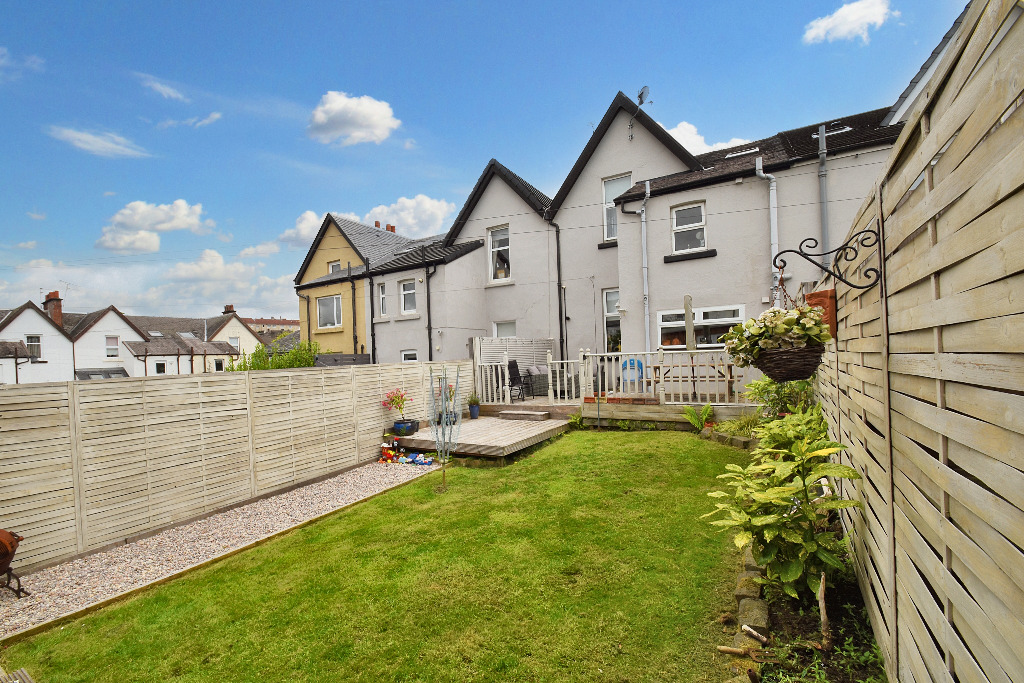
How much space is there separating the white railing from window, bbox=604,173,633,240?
4.90 metres

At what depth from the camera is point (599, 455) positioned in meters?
7.61

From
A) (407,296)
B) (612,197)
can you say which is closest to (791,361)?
(612,197)

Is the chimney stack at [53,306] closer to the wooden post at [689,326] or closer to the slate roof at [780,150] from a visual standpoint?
the slate roof at [780,150]

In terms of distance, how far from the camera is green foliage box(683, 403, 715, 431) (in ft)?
27.6

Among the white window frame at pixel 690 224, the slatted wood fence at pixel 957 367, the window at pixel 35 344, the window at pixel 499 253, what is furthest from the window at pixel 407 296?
the window at pixel 35 344

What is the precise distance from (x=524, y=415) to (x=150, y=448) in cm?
677

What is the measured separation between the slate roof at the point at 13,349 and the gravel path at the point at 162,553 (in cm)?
3202

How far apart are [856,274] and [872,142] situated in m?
8.51

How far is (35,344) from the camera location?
30406mm

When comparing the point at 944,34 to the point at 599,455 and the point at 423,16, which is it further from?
the point at 423,16

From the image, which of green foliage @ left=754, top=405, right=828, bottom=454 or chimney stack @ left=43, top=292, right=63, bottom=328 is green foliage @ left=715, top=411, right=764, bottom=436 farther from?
chimney stack @ left=43, top=292, right=63, bottom=328

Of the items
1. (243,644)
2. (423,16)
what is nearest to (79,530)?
(243,644)

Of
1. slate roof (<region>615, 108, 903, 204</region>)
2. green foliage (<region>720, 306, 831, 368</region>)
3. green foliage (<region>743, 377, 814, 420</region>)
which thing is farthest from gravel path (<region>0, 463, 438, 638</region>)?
slate roof (<region>615, 108, 903, 204</region>)

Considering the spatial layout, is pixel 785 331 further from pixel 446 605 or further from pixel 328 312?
pixel 328 312
